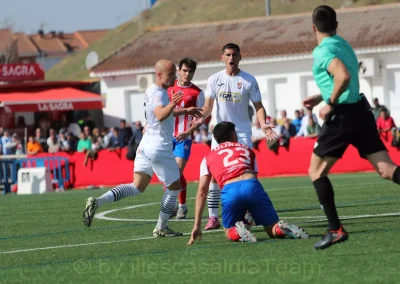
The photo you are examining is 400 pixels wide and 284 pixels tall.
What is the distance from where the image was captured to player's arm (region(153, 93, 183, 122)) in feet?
37.7

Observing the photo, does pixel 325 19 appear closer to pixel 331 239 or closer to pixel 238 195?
pixel 331 239

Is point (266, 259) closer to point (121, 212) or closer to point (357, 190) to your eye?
point (121, 212)

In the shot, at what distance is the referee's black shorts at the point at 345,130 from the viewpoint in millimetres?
9789

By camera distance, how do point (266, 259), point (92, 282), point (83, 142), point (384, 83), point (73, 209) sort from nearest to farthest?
1. point (92, 282)
2. point (266, 259)
3. point (73, 209)
4. point (83, 142)
5. point (384, 83)

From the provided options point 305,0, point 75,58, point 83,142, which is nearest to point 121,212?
point 83,142

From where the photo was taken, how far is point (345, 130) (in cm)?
977

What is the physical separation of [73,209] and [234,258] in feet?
29.5

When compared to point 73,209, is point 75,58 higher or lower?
higher

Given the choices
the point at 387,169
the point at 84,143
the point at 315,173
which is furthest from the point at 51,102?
the point at 387,169

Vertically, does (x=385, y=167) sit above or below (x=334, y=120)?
below

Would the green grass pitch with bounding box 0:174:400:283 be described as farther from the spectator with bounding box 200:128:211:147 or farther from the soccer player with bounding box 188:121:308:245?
the spectator with bounding box 200:128:211:147

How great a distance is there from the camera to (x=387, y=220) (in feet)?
40.2

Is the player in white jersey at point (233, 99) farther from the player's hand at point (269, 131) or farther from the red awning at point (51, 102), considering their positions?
the red awning at point (51, 102)

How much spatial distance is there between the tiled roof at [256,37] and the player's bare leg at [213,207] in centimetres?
2697
